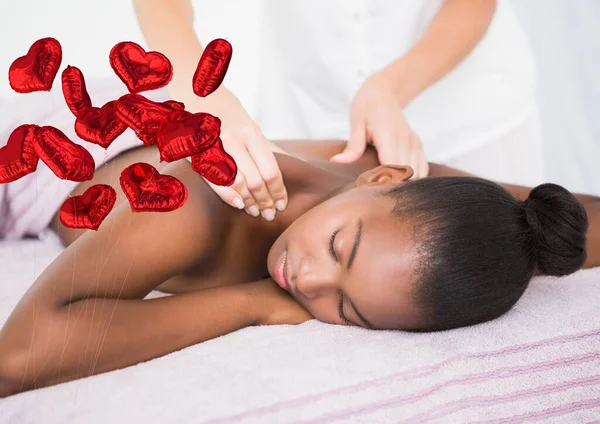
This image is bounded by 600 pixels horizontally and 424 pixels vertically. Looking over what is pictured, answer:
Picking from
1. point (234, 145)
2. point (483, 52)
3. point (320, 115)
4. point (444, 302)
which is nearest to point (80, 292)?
point (234, 145)

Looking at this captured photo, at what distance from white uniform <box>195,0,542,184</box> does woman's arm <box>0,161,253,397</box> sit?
0.23 metres

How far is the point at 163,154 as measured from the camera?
37cm

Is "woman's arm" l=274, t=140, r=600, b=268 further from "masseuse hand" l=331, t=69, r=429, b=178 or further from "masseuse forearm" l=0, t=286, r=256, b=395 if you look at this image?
"masseuse forearm" l=0, t=286, r=256, b=395

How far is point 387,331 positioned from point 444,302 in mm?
49

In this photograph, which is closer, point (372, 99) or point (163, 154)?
point (163, 154)

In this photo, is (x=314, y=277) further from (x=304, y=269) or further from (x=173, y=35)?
(x=173, y=35)

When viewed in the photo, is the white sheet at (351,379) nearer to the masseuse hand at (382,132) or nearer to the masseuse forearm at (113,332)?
the masseuse forearm at (113,332)

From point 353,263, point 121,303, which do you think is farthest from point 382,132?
point 121,303

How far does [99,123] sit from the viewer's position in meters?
0.37

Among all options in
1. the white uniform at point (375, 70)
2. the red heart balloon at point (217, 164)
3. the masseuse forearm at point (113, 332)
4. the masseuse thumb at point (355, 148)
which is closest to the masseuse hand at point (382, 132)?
the masseuse thumb at point (355, 148)

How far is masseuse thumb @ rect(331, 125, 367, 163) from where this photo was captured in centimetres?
76

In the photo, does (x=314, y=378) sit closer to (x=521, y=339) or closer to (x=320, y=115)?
(x=521, y=339)

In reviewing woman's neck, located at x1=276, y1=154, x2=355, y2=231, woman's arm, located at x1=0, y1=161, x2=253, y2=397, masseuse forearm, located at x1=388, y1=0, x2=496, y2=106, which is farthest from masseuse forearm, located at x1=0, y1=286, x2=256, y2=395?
masseuse forearm, located at x1=388, y1=0, x2=496, y2=106

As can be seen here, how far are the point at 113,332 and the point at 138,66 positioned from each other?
0.71ft
